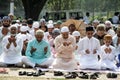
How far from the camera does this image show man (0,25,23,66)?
12.6 m

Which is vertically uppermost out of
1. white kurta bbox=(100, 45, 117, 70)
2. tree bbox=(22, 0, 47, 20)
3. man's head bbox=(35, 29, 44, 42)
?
tree bbox=(22, 0, 47, 20)

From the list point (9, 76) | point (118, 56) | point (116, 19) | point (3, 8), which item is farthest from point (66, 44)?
point (3, 8)

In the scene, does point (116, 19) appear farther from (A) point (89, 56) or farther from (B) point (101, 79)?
(B) point (101, 79)

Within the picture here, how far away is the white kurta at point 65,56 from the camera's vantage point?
1204 centimetres

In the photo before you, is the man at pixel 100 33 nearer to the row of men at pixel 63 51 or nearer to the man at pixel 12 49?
the row of men at pixel 63 51

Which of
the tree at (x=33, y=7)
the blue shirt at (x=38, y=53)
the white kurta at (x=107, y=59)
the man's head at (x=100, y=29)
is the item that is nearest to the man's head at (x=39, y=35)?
the blue shirt at (x=38, y=53)

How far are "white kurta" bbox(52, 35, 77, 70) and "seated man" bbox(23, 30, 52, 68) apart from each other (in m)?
0.32

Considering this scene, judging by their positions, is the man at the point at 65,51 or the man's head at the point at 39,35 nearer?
the man at the point at 65,51

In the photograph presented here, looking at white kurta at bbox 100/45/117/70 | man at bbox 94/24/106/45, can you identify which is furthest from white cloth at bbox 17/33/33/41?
white kurta at bbox 100/45/117/70

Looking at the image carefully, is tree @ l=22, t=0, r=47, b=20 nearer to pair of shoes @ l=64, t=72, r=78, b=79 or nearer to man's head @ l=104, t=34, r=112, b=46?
man's head @ l=104, t=34, r=112, b=46

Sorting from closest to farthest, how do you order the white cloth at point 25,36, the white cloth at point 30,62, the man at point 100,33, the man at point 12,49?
the white cloth at point 30,62 → the man at point 12,49 → the man at point 100,33 → the white cloth at point 25,36

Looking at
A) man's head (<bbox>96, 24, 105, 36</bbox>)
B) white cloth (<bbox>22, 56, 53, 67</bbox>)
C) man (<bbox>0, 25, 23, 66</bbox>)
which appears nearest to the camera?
white cloth (<bbox>22, 56, 53, 67</bbox>)

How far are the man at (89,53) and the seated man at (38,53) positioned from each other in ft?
3.36

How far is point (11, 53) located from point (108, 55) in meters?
3.04
